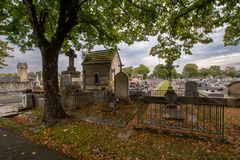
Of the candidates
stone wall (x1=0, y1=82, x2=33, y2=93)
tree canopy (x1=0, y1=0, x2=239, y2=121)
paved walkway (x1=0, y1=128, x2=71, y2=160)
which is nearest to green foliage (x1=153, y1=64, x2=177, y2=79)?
tree canopy (x1=0, y1=0, x2=239, y2=121)

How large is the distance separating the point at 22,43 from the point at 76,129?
700 cm

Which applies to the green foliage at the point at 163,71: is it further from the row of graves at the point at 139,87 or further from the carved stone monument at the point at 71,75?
the carved stone monument at the point at 71,75

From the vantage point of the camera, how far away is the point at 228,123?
21.7ft

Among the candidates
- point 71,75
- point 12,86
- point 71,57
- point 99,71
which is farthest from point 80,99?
→ point 12,86

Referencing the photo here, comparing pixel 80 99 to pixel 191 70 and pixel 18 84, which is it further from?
pixel 191 70

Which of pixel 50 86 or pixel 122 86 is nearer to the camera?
pixel 50 86

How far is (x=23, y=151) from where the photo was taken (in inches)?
160

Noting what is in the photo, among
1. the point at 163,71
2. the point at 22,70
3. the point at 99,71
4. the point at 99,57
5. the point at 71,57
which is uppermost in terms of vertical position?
the point at 99,57

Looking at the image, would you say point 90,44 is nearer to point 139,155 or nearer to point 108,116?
point 108,116

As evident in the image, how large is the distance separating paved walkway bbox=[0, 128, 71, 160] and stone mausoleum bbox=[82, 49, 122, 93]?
11277 mm

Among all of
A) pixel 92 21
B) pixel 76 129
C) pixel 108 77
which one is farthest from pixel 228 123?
pixel 108 77

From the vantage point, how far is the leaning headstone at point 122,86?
1103cm

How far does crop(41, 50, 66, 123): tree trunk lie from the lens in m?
6.65

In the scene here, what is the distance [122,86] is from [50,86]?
5.70m
